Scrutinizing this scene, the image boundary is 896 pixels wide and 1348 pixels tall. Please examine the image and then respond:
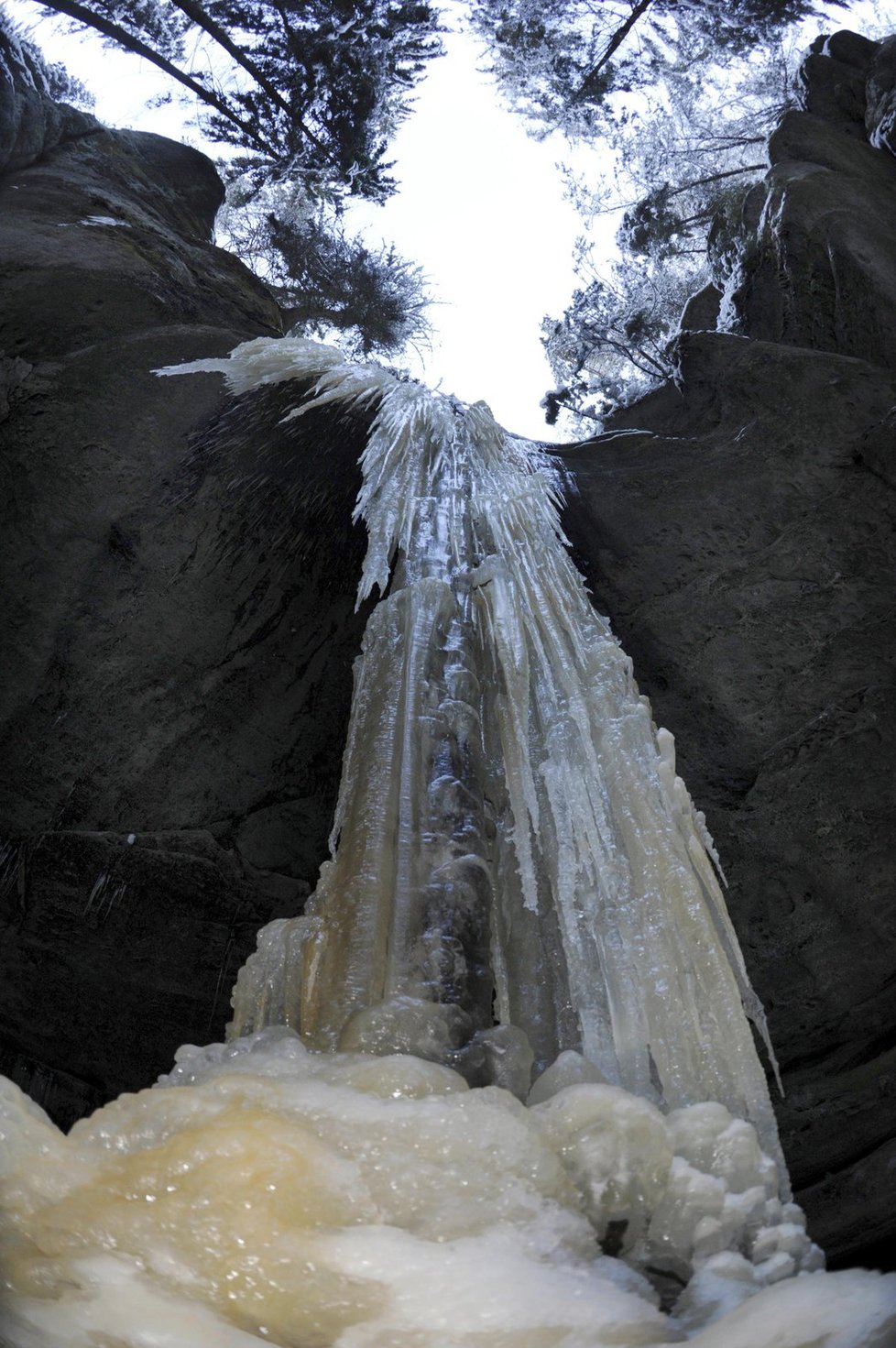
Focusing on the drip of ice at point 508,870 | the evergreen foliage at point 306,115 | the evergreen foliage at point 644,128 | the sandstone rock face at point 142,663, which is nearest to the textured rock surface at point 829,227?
the evergreen foliage at point 644,128

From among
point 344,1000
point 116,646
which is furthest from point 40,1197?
point 116,646

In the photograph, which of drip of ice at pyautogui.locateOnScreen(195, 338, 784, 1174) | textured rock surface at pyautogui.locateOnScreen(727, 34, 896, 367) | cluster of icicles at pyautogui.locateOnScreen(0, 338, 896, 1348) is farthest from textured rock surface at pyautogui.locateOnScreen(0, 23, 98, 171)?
textured rock surface at pyautogui.locateOnScreen(727, 34, 896, 367)

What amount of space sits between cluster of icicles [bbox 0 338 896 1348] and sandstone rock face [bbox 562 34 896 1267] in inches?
27.2

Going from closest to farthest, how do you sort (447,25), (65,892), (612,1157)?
(612,1157), (65,892), (447,25)

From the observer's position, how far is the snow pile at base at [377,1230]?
1678mm

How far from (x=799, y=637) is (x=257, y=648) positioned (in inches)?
92.7

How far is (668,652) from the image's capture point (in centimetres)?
446

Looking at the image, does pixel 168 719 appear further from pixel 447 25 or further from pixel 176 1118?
pixel 447 25

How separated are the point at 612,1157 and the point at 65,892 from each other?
2.94 meters

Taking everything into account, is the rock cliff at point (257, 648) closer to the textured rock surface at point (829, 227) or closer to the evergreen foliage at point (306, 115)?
the textured rock surface at point (829, 227)

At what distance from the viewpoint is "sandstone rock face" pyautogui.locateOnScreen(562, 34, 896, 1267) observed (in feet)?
12.4

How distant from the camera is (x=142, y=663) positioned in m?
4.42

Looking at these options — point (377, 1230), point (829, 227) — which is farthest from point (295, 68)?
point (377, 1230)

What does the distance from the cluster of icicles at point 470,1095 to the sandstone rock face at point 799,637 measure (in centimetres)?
69
